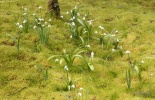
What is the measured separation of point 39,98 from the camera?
19.0 ft

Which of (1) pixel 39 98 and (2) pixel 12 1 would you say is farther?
(2) pixel 12 1

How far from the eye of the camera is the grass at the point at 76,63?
6039mm

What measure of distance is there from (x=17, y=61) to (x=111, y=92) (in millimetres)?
2636

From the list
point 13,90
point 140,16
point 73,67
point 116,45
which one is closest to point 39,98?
point 13,90

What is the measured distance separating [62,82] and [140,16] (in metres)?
5.65

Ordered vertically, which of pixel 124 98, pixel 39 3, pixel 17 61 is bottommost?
pixel 124 98

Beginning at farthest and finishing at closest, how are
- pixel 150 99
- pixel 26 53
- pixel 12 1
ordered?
pixel 12 1 → pixel 26 53 → pixel 150 99

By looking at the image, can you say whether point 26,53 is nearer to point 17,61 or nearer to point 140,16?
point 17,61

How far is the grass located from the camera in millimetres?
6039

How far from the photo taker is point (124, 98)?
5898 mm

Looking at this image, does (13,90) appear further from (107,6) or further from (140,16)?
(107,6)

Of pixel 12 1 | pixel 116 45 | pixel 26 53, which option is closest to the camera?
pixel 26 53

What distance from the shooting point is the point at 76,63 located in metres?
7.21

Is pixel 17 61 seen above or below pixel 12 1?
below
